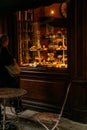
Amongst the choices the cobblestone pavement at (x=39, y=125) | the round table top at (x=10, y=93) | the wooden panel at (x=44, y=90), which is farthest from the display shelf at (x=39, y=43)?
the round table top at (x=10, y=93)

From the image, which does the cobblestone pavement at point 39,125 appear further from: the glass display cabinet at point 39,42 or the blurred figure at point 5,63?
the glass display cabinet at point 39,42

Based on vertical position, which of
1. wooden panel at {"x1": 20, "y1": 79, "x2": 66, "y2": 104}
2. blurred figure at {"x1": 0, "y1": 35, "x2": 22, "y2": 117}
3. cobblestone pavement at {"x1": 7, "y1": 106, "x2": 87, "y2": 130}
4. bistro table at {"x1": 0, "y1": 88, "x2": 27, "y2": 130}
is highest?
blurred figure at {"x1": 0, "y1": 35, "x2": 22, "y2": 117}

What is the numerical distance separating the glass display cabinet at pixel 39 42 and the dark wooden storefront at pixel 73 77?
0.86 ft

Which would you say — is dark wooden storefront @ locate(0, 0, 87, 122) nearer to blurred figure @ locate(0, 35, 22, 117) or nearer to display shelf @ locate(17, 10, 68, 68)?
display shelf @ locate(17, 10, 68, 68)

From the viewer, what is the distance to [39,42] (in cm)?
697

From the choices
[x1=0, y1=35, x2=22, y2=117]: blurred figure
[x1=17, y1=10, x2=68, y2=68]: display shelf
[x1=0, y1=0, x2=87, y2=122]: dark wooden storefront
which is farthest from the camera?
[x1=17, y1=10, x2=68, y2=68]: display shelf

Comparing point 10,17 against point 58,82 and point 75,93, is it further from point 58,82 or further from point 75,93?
point 75,93

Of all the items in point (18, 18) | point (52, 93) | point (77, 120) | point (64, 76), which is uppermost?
point (18, 18)

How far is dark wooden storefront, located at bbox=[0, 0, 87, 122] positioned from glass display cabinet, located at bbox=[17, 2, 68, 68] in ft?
0.86

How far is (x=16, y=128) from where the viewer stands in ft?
17.2

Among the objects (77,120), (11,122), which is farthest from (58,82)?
(11,122)

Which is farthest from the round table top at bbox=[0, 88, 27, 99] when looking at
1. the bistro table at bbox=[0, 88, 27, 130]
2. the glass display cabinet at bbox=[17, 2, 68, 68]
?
the glass display cabinet at bbox=[17, 2, 68, 68]

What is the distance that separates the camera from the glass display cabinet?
255 inches

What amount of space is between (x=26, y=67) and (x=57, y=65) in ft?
2.88
